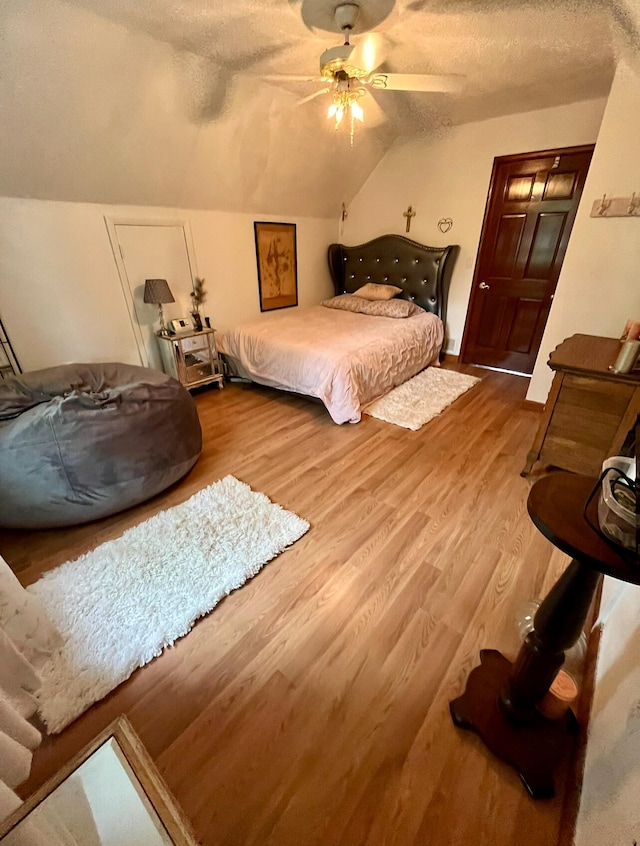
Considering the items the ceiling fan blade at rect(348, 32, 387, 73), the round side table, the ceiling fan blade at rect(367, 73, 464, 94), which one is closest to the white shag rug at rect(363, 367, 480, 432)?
the round side table

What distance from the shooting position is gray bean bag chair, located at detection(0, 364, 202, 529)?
1716 millimetres

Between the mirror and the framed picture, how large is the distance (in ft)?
13.0

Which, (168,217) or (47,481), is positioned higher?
(168,217)

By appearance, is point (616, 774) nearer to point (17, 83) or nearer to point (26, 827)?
point (26, 827)

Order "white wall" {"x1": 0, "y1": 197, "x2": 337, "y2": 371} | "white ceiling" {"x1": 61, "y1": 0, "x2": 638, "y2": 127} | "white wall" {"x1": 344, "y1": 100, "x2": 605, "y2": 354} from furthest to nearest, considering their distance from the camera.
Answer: "white wall" {"x1": 344, "y1": 100, "x2": 605, "y2": 354}
"white wall" {"x1": 0, "y1": 197, "x2": 337, "y2": 371}
"white ceiling" {"x1": 61, "y1": 0, "x2": 638, "y2": 127}

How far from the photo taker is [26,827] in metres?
0.67

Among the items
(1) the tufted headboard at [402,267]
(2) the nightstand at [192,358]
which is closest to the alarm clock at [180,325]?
(2) the nightstand at [192,358]

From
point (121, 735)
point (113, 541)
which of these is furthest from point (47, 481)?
point (121, 735)

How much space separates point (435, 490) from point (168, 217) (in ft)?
10.7

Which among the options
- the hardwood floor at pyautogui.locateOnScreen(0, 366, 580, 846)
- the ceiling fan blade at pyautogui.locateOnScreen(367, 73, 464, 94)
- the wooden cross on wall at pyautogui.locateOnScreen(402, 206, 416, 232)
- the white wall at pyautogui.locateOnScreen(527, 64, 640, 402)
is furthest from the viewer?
the wooden cross on wall at pyautogui.locateOnScreen(402, 206, 416, 232)

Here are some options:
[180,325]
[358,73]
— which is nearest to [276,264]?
[180,325]

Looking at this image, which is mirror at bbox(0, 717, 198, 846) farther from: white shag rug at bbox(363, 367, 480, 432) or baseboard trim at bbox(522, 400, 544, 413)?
baseboard trim at bbox(522, 400, 544, 413)

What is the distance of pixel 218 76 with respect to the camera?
2328 millimetres

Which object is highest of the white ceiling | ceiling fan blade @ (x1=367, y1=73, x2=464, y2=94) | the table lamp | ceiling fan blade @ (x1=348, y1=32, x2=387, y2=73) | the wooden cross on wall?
the white ceiling
